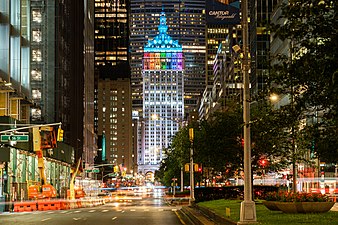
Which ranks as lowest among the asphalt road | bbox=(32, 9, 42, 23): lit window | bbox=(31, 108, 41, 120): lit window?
the asphalt road

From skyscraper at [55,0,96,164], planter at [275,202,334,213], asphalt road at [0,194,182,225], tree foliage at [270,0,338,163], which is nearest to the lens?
tree foliage at [270,0,338,163]

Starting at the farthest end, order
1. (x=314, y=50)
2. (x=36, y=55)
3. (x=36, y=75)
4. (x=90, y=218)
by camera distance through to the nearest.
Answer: (x=36, y=75) < (x=36, y=55) < (x=90, y=218) < (x=314, y=50)

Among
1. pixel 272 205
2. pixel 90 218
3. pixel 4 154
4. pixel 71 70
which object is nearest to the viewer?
pixel 272 205

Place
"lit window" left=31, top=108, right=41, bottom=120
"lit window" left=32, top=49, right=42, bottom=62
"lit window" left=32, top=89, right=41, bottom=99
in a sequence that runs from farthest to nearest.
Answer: "lit window" left=32, top=49, right=42, bottom=62 < "lit window" left=32, top=89, right=41, bottom=99 < "lit window" left=31, top=108, right=41, bottom=120

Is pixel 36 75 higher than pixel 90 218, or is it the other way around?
pixel 36 75

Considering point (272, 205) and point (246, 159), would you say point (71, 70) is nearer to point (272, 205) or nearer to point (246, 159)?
point (272, 205)

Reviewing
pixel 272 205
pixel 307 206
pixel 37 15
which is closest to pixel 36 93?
pixel 37 15

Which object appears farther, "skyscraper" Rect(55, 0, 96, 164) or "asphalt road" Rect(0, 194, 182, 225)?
"skyscraper" Rect(55, 0, 96, 164)

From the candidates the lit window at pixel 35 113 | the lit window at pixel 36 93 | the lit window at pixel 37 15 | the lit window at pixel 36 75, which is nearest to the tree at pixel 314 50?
the lit window at pixel 35 113

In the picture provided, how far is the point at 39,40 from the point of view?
334 ft

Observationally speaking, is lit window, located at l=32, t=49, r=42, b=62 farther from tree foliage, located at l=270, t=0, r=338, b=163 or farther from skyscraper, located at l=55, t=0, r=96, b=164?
tree foliage, located at l=270, t=0, r=338, b=163

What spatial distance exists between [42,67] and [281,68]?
94.1m

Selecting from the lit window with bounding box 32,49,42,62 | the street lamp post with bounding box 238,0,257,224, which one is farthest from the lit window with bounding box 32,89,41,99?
the street lamp post with bounding box 238,0,257,224

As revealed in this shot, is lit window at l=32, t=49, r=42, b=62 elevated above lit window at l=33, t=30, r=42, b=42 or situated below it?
below
